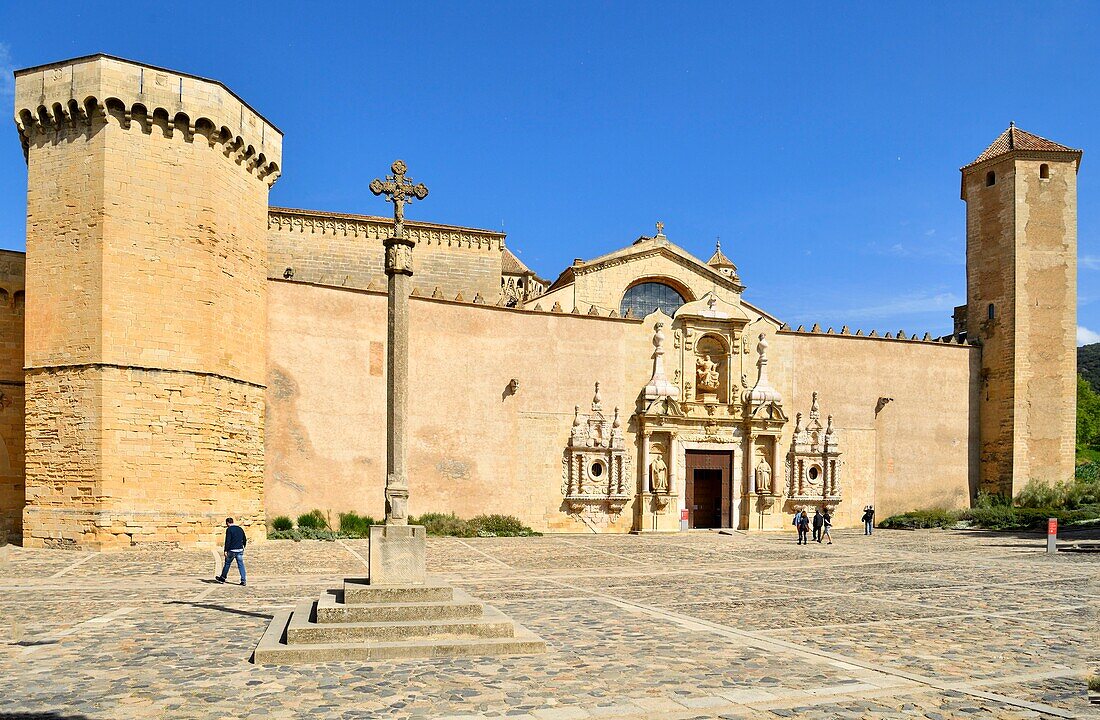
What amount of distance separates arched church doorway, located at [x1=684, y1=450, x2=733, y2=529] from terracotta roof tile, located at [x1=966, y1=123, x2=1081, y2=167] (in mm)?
15119

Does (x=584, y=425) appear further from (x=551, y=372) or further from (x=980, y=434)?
(x=980, y=434)

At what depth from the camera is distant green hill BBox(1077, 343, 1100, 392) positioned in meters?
80.5

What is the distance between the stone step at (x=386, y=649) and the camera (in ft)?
26.2

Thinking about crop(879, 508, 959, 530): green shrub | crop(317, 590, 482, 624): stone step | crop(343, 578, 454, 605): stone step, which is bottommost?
crop(879, 508, 959, 530): green shrub

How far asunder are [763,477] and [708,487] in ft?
6.17

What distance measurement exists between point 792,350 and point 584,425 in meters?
8.43

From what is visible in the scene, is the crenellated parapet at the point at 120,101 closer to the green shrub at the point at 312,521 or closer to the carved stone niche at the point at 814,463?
the green shrub at the point at 312,521

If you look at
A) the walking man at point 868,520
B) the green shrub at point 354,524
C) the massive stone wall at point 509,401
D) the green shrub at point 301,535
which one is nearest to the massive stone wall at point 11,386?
the massive stone wall at point 509,401

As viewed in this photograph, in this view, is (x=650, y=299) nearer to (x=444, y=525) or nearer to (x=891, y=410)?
(x=891, y=410)

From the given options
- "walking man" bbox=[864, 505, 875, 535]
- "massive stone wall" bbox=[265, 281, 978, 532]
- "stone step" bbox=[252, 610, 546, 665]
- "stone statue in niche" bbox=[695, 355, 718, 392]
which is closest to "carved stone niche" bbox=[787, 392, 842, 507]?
"massive stone wall" bbox=[265, 281, 978, 532]

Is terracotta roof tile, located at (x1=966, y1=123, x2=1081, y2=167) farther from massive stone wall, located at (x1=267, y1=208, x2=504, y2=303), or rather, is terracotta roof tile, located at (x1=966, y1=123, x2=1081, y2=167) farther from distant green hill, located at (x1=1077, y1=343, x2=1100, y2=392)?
distant green hill, located at (x1=1077, y1=343, x2=1100, y2=392)

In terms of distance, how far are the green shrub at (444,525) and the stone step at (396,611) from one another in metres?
15.2

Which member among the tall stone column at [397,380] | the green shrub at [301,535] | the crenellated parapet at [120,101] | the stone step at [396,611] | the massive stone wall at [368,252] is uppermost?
the crenellated parapet at [120,101]

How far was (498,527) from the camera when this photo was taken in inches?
993
